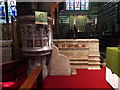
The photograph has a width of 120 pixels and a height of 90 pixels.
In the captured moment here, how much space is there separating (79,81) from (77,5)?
9593mm

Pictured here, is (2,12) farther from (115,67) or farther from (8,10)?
(115,67)

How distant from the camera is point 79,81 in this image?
9.71 ft

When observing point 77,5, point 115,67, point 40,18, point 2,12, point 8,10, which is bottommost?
point 115,67

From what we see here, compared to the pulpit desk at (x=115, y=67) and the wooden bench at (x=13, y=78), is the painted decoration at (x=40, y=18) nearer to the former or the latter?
the wooden bench at (x=13, y=78)

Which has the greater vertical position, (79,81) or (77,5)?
(77,5)

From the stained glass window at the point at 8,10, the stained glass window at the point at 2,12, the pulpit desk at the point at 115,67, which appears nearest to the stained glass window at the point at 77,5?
the stained glass window at the point at 8,10

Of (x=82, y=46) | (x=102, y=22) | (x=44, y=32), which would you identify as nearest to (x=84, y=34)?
(x=102, y=22)

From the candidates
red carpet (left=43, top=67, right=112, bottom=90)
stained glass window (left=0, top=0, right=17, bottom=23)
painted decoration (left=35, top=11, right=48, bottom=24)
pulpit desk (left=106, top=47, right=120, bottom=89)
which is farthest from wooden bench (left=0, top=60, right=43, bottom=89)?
stained glass window (left=0, top=0, right=17, bottom=23)

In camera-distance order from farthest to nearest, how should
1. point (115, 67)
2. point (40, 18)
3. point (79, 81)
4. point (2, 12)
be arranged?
point (2, 12), point (79, 81), point (40, 18), point (115, 67)

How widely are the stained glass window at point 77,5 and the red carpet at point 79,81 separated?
8873 millimetres

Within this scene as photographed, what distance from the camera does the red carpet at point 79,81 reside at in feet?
8.80

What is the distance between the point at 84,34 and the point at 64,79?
7365mm

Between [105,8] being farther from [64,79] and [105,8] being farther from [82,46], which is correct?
[64,79]

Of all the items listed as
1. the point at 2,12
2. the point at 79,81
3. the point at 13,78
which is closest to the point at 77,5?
the point at 2,12
